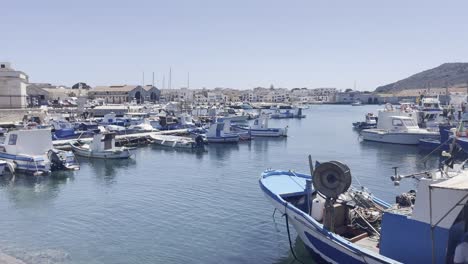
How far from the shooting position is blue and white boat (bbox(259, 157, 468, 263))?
9344 mm

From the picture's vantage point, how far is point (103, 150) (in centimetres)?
3353

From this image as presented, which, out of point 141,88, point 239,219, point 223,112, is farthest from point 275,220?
point 141,88

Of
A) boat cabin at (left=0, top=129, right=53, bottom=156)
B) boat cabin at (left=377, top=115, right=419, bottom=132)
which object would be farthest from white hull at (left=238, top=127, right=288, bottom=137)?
boat cabin at (left=0, top=129, right=53, bottom=156)

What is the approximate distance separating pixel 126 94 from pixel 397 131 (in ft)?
250

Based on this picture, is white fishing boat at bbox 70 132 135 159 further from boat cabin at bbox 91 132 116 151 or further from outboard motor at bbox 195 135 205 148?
outboard motor at bbox 195 135 205 148

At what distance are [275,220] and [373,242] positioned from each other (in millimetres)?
6169

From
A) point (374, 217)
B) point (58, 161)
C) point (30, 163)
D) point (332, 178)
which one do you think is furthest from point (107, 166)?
point (332, 178)

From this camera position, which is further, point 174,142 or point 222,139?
point 222,139

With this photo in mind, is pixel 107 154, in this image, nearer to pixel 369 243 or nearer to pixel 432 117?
pixel 369 243

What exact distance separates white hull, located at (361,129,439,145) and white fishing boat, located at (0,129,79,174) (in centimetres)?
3051

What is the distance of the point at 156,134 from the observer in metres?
46.5

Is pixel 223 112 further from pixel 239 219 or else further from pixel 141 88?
pixel 239 219

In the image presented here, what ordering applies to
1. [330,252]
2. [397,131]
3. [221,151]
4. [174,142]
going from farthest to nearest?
[397,131] < [174,142] < [221,151] < [330,252]

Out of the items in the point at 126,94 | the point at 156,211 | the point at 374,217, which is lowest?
the point at 156,211
